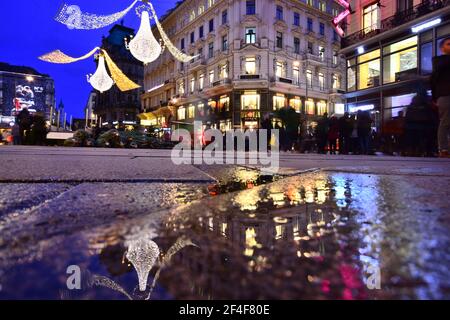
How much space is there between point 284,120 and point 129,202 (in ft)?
53.1

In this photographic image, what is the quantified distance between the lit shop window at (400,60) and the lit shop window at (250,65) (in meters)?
11.9

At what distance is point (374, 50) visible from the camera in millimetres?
17109

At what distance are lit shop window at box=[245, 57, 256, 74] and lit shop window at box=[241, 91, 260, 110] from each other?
1861mm

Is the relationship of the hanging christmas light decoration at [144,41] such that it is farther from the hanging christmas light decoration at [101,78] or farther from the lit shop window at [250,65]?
the lit shop window at [250,65]

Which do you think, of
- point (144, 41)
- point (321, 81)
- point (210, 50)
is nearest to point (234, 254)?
point (144, 41)

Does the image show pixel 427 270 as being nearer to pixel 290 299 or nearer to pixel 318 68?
pixel 290 299

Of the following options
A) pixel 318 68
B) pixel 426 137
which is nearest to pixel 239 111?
pixel 318 68

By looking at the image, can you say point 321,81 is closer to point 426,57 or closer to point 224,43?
point 224,43

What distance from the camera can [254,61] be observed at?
2631 cm

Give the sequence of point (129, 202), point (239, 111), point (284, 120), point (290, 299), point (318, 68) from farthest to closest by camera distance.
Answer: point (318, 68), point (239, 111), point (284, 120), point (129, 202), point (290, 299)

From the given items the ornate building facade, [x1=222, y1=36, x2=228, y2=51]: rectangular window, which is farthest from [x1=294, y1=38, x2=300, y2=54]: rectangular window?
the ornate building facade

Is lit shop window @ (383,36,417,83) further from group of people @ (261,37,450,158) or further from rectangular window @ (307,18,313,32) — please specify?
rectangular window @ (307,18,313,32)

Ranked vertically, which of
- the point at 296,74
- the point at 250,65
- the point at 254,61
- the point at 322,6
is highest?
the point at 322,6

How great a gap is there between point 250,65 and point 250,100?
3.13 m
